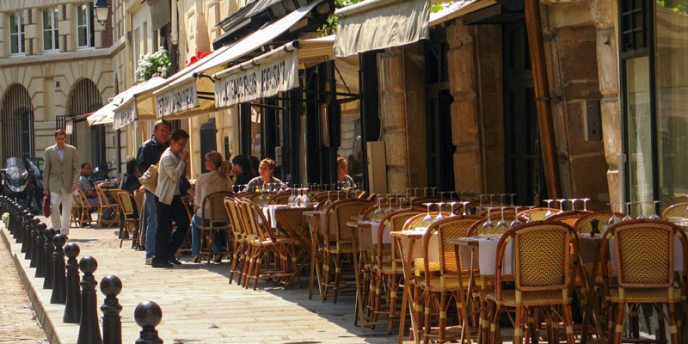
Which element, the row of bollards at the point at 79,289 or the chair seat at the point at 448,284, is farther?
the chair seat at the point at 448,284

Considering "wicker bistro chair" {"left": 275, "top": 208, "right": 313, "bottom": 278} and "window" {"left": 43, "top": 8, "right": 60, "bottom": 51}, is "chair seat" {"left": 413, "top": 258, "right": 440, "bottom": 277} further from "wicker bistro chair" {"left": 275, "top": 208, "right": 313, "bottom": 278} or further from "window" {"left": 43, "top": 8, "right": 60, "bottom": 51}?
"window" {"left": 43, "top": 8, "right": 60, "bottom": 51}

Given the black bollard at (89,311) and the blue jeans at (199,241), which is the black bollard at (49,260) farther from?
the black bollard at (89,311)

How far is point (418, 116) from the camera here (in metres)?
16.0

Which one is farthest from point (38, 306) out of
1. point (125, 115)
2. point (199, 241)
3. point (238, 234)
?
point (125, 115)

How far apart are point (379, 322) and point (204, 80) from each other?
28.8ft

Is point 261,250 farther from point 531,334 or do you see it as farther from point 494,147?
point 531,334

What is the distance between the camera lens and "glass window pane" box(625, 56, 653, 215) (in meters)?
9.82

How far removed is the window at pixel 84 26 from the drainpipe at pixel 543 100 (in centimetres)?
4643

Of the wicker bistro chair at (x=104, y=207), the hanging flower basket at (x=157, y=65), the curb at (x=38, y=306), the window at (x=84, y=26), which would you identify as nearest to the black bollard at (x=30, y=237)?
the curb at (x=38, y=306)

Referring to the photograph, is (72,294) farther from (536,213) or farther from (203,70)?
(203,70)

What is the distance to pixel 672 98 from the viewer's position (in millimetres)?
9578

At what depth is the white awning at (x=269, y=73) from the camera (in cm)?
1201

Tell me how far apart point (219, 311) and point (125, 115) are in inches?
386

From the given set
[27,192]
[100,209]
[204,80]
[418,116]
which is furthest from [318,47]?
[27,192]
